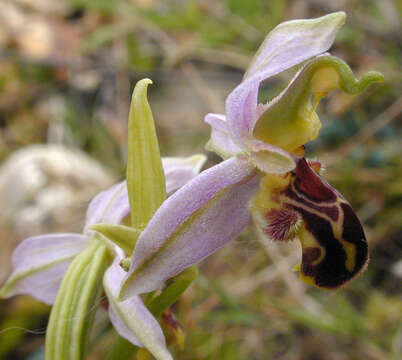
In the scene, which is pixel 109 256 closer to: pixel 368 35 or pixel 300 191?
pixel 300 191

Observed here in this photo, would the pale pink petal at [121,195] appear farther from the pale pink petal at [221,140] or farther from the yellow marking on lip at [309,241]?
the yellow marking on lip at [309,241]

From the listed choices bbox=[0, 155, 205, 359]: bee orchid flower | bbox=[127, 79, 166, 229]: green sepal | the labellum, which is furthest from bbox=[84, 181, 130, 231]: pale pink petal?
the labellum

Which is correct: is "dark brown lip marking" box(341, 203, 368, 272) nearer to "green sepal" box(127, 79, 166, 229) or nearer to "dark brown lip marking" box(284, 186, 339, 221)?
"dark brown lip marking" box(284, 186, 339, 221)

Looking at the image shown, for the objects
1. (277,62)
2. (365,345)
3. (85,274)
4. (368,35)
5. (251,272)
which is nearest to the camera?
(277,62)

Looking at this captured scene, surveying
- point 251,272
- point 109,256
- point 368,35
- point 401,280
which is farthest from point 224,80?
point 109,256

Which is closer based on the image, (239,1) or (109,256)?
(109,256)

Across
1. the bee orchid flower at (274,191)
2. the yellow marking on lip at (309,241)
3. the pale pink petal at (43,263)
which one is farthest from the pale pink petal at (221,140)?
the pale pink petal at (43,263)
